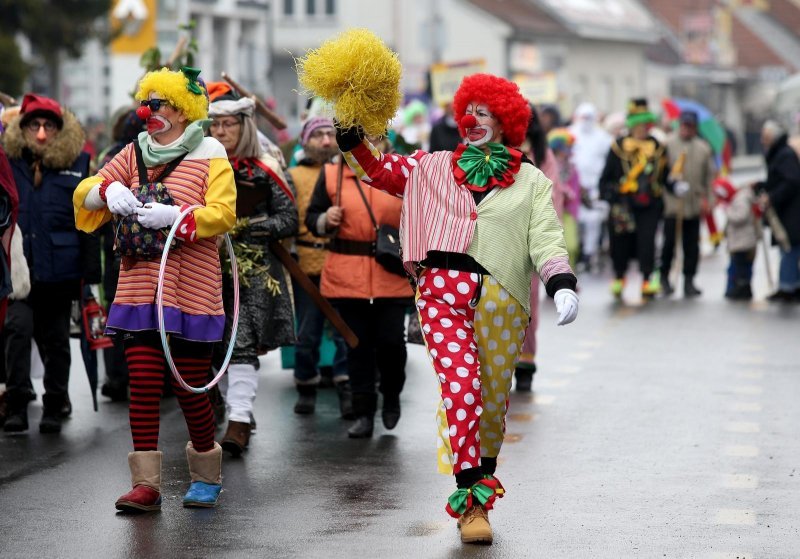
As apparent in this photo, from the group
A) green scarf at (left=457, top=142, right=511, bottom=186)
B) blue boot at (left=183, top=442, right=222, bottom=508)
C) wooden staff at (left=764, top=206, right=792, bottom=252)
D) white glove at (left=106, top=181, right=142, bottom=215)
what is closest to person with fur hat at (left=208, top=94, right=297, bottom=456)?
blue boot at (left=183, top=442, right=222, bottom=508)

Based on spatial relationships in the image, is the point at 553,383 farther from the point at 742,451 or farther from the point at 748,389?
the point at 742,451

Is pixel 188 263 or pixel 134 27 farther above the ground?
pixel 134 27

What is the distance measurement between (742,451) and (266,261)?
269cm

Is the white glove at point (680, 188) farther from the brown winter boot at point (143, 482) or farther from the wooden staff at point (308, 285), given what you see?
the brown winter boot at point (143, 482)

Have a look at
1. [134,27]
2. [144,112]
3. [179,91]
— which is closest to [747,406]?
[179,91]

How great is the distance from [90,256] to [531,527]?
3.49m

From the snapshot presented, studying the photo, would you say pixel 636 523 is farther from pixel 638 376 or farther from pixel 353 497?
pixel 638 376

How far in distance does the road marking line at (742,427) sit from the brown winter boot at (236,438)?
2.72 meters

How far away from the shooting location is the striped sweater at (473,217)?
22.6 ft

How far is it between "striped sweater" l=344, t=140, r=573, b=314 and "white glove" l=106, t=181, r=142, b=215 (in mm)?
917

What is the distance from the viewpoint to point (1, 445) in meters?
8.91

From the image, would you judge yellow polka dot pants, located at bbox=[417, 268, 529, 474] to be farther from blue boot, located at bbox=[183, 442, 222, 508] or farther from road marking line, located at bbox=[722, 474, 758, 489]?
road marking line, located at bbox=[722, 474, 758, 489]

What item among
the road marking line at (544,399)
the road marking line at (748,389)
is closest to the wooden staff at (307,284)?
the road marking line at (544,399)

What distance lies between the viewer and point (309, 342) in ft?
34.8
